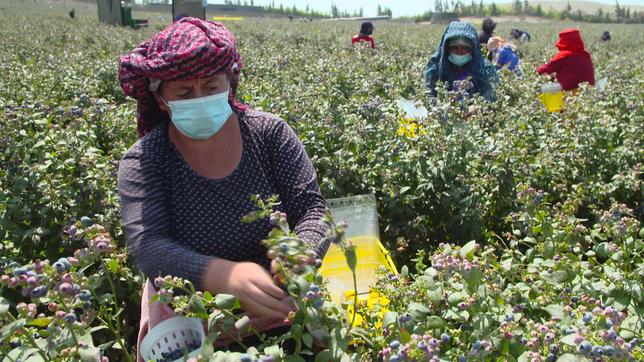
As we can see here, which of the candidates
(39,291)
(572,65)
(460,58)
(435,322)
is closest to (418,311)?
(435,322)

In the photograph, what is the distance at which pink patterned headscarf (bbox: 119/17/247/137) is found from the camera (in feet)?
6.08

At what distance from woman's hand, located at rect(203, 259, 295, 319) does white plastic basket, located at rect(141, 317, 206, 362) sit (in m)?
0.12

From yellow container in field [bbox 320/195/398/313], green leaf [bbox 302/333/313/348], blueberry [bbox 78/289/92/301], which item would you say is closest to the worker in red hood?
yellow container in field [bbox 320/195/398/313]

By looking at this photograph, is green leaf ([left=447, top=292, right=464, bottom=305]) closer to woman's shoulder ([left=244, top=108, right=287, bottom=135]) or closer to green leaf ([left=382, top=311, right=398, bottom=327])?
green leaf ([left=382, top=311, right=398, bottom=327])

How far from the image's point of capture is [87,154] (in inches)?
131

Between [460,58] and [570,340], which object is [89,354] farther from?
[460,58]

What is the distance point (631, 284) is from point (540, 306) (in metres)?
0.24

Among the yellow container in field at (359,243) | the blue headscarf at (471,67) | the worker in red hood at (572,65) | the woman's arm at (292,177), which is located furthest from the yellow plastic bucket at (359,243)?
the worker in red hood at (572,65)

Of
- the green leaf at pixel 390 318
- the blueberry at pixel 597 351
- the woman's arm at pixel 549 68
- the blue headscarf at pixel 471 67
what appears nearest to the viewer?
the blueberry at pixel 597 351

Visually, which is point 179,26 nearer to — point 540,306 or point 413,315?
point 413,315

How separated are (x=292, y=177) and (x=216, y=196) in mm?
246

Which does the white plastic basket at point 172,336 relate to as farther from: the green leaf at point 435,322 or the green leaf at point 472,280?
the green leaf at point 472,280

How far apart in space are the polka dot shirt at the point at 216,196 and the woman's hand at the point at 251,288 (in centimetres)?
18

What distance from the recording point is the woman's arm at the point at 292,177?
204 centimetres
